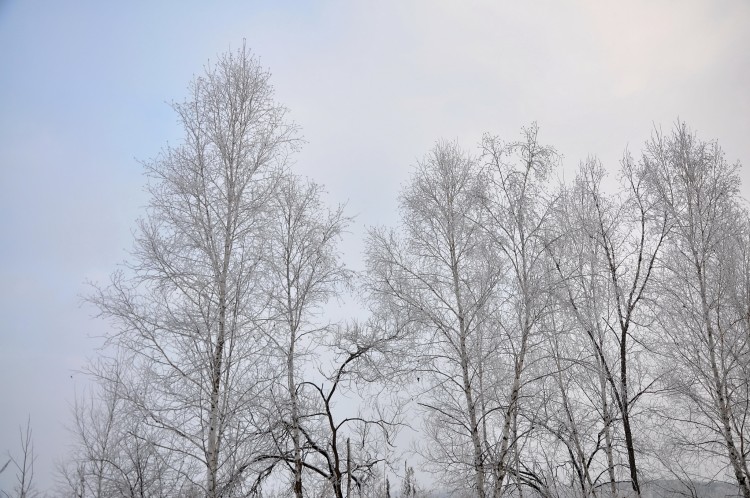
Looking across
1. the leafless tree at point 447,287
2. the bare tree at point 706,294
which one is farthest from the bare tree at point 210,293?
the bare tree at point 706,294

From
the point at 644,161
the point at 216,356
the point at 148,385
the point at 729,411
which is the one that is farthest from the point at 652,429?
the point at 148,385

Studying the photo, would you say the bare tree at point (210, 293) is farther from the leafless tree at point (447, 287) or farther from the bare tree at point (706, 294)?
the bare tree at point (706, 294)

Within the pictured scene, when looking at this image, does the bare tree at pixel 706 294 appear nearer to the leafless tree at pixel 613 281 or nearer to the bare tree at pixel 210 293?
the leafless tree at pixel 613 281

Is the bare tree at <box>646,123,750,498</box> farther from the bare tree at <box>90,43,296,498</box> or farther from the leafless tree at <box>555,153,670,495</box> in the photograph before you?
the bare tree at <box>90,43,296,498</box>

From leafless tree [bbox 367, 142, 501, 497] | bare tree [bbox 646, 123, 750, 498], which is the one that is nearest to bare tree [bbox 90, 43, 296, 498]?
leafless tree [bbox 367, 142, 501, 497]

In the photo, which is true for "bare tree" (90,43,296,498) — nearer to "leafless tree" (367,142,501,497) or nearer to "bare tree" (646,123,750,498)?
"leafless tree" (367,142,501,497)

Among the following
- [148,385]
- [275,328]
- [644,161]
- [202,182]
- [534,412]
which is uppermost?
[644,161]

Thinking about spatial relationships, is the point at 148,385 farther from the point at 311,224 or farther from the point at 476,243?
the point at 476,243

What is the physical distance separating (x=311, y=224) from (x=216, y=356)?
4.09 meters

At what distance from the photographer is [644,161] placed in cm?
1035

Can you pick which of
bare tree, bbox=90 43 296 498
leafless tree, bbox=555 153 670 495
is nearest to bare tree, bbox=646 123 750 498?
leafless tree, bbox=555 153 670 495

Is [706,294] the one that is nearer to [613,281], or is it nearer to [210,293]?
[613,281]

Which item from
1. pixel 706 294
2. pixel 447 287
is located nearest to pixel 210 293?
pixel 447 287

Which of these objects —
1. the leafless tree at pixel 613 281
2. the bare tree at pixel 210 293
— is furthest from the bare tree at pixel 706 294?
the bare tree at pixel 210 293
